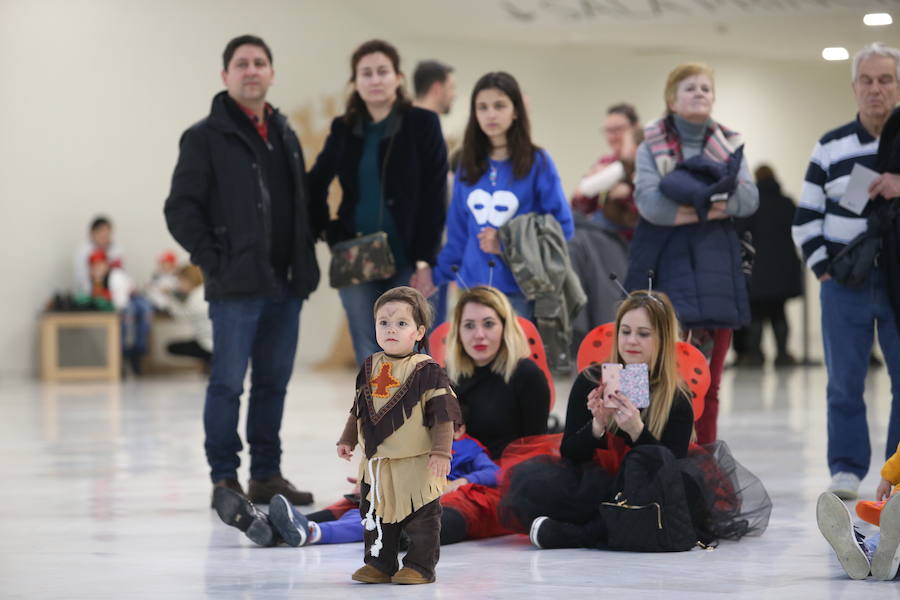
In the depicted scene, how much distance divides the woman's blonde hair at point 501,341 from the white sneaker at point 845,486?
116 centimetres

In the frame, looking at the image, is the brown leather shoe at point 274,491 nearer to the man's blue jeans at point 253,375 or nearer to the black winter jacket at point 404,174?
the man's blue jeans at point 253,375

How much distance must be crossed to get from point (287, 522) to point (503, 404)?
2.88 ft

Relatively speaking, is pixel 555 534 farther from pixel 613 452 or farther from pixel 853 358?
pixel 853 358

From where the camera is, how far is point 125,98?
1235 cm

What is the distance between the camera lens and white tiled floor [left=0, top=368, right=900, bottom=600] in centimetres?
314

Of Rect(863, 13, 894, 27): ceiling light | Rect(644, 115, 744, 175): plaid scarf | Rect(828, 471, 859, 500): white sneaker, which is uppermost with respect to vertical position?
Rect(863, 13, 894, 27): ceiling light

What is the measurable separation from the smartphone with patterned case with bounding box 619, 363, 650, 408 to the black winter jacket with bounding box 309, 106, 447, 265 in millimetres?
1354

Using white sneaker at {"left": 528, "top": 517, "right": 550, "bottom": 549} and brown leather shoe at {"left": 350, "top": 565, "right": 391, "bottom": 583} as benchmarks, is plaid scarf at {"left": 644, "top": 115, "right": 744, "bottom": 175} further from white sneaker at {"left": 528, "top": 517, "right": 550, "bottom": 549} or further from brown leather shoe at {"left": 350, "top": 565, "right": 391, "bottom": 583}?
brown leather shoe at {"left": 350, "top": 565, "right": 391, "bottom": 583}

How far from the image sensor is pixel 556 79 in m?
14.1


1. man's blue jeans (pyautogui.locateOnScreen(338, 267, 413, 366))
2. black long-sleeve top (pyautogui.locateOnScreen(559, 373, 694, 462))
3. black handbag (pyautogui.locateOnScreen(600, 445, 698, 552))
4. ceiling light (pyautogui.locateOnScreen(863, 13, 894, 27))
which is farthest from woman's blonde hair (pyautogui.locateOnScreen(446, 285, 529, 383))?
ceiling light (pyautogui.locateOnScreen(863, 13, 894, 27))

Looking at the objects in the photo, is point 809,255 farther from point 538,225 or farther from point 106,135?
point 106,135

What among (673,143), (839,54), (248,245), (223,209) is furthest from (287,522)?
(839,54)

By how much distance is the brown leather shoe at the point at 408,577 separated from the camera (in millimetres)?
3180

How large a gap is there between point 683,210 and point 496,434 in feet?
3.62
